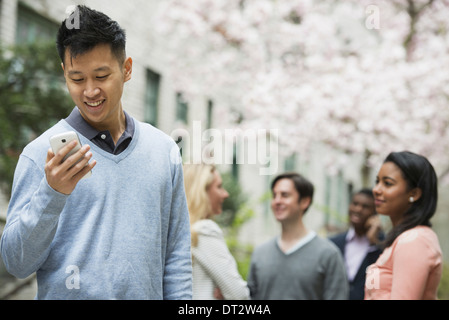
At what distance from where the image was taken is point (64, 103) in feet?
20.8

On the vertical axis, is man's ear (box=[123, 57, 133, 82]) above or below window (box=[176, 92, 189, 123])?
below

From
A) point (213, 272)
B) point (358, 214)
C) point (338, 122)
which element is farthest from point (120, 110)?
point (338, 122)

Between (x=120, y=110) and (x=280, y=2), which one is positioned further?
(x=280, y=2)

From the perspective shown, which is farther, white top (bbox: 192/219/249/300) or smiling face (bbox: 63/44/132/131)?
white top (bbox: 192/219/249/300)

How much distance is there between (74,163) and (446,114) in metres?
10.7

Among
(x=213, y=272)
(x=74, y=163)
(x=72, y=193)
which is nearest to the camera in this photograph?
(x=74, y=163)

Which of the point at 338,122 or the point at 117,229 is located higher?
the point at 338,122

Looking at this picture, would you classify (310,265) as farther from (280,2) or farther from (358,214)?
(280,2)

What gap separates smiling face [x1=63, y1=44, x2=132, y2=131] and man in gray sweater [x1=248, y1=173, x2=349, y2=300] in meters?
2.61

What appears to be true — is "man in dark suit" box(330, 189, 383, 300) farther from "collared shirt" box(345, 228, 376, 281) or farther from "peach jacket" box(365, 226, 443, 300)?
"peach jacket" box(365, 226, 443, 300)

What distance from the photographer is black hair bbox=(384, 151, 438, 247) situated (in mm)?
3055

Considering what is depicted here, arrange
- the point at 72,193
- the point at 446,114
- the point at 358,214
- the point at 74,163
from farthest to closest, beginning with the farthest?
the point at 446,114
the point at 358,214
the point at 72,193
the point at 74,163

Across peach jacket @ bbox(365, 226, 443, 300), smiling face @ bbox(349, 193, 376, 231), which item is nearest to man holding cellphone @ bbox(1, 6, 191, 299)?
peach jacket @ bbox(365, 226, 443, 300)

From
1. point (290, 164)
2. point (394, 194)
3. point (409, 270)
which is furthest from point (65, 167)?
point (290, 164)
